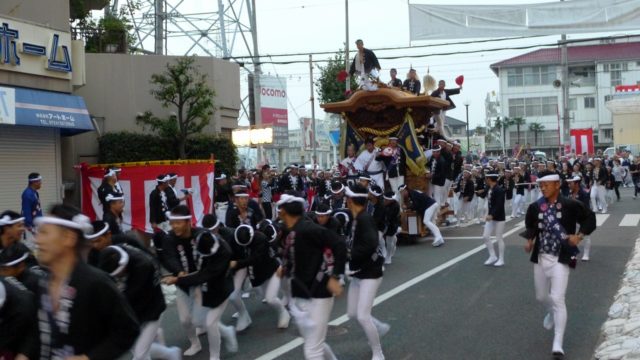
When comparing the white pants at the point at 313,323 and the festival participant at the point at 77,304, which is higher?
the festival participant at the point at 77,304

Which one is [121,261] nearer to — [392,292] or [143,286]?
[143,286]

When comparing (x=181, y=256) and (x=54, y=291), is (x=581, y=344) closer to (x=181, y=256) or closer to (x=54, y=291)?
(x=181, y=256)

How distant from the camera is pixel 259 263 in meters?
Result: 9.16

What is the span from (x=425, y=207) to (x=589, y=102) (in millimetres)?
62876

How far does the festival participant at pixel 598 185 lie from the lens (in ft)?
74.7

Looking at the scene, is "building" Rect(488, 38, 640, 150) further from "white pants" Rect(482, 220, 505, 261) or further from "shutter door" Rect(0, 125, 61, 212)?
"white pants" Rect(482, 220, 505, 261)

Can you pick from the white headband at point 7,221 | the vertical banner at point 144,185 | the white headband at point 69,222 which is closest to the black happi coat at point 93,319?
the white headband at point 69,222

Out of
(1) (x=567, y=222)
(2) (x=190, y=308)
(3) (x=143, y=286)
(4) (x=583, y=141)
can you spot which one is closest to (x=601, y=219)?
(1) (x=567, y=222)

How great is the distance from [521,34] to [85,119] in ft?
39.0

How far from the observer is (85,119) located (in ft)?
61.6

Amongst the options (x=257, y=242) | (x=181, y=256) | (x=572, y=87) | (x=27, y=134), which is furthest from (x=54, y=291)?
(x=572, y=87)

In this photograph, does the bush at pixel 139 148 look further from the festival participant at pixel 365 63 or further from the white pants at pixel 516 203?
the white pants at pixel 516 203

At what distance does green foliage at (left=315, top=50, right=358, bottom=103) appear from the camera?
39.6 meters

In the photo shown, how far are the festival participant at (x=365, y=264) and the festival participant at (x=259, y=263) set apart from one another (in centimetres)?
163
